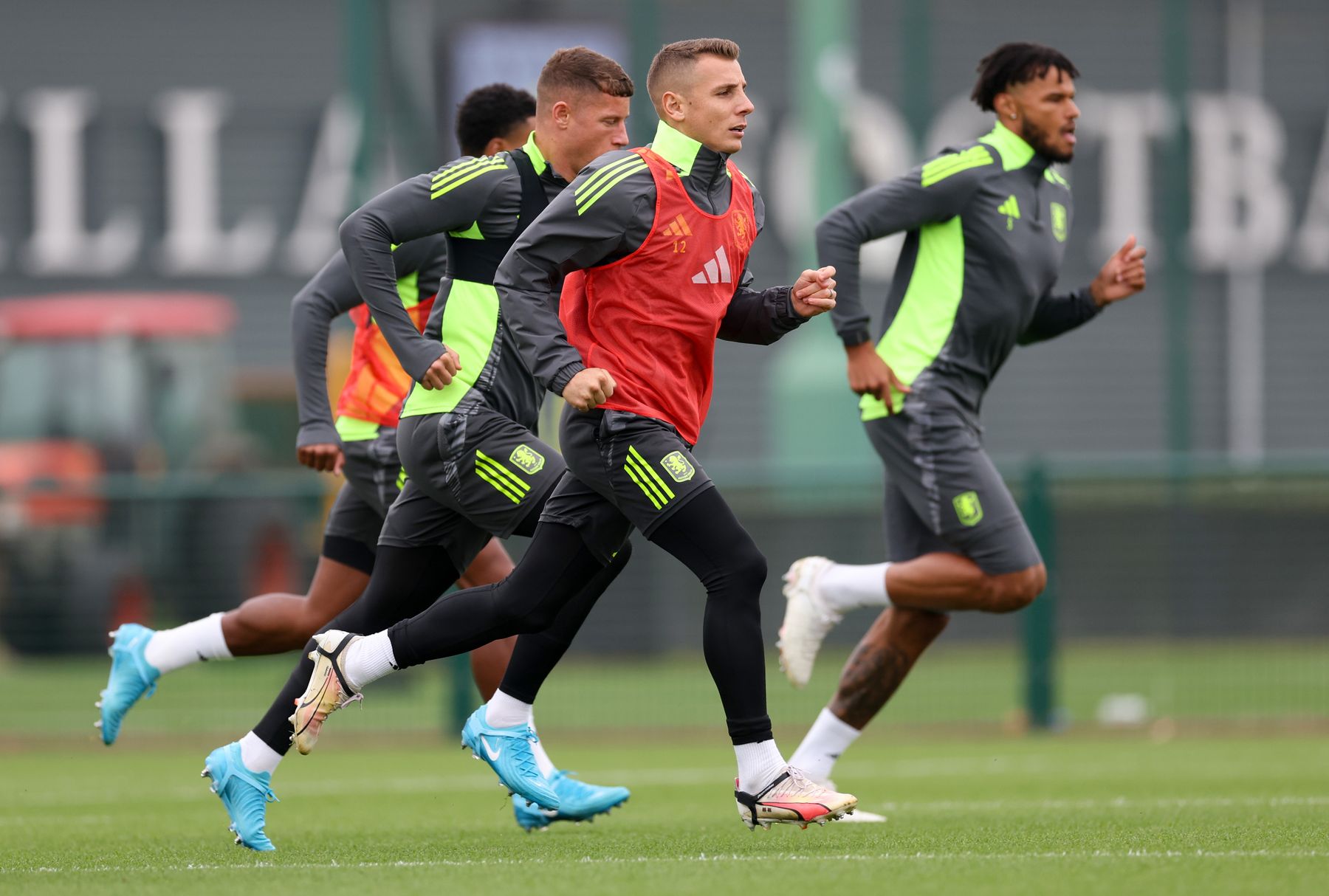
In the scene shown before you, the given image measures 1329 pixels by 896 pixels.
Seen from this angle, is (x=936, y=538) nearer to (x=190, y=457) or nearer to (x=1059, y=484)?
(x=1059, y=484)

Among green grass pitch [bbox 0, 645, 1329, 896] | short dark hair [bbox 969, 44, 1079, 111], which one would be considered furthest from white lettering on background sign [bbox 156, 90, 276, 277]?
short dark hair [bbox 969, 44, 1079, 111]

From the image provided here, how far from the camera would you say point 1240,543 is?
12812 millimetres

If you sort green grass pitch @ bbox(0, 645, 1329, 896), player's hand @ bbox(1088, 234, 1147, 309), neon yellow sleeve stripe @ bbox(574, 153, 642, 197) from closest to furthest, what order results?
green grass pitch @ bbox(0, 645, 1329, 896)
neon yellow sleeve stripe @ bbox(574, 153, 642, 197)
player's hand @ bbox(1088, 234, 1147, 309)

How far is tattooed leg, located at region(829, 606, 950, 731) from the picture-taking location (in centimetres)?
702

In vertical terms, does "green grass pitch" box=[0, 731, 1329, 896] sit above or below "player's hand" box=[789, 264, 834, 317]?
below

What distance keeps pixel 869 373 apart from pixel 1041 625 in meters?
5.27

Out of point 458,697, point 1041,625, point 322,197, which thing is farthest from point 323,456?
point 322,197

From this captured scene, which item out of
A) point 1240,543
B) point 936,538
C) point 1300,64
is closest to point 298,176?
point 1300,64

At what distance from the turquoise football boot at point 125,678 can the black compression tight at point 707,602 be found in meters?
1.65

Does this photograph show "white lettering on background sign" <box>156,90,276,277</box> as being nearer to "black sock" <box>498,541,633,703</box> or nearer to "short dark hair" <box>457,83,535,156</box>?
"short dark hair" <box>457,83,535,156</box>

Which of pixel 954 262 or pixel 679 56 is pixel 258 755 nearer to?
pixel 679 56

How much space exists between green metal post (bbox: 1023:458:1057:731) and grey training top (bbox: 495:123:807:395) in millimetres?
6452

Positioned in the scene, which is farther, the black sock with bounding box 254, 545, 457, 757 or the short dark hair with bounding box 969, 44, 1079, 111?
the short dark hair with bounding box 969, 44, 1079, 111


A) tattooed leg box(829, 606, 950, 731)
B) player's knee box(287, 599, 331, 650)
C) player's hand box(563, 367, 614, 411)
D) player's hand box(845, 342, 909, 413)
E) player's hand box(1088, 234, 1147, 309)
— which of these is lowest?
tattooed leg box(829, 606, 950, 731)
